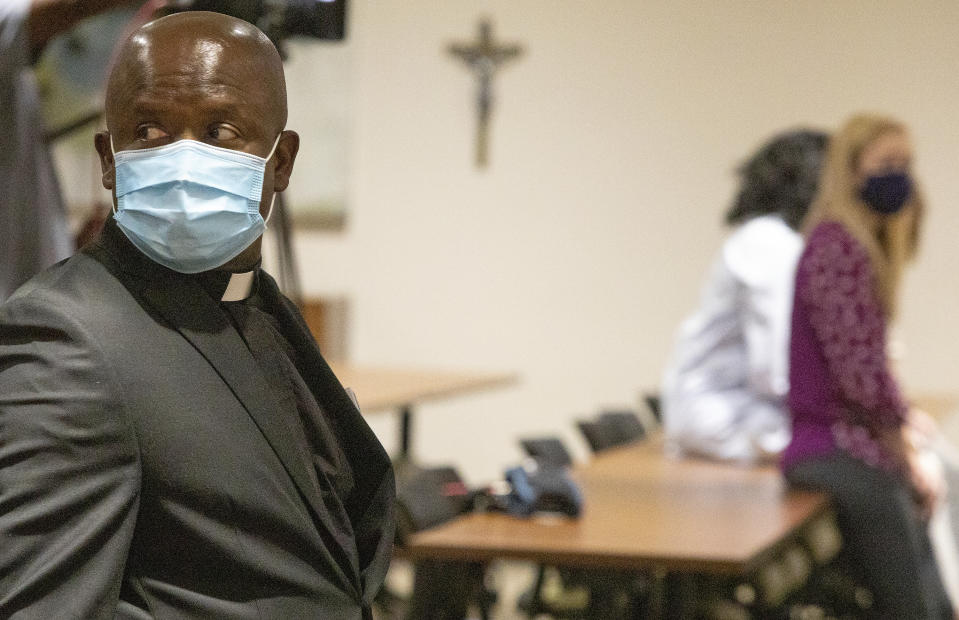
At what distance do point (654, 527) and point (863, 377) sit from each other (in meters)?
0.83

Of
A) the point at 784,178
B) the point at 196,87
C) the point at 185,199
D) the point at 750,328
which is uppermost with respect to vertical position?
the point at 196,87

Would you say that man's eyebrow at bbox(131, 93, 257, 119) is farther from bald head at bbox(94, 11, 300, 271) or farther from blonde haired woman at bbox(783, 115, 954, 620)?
blonde haired woman at bbox(783, 115, 954, 620)

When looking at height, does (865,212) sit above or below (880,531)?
above

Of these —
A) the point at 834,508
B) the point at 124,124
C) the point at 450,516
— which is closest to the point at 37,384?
the point at 124,124

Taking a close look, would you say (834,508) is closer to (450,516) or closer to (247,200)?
(450,516)

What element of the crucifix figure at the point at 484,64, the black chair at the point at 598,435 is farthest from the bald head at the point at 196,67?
the crucifix figure at the point at 484,64

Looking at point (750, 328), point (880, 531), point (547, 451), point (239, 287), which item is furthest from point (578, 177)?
point (239, 287)

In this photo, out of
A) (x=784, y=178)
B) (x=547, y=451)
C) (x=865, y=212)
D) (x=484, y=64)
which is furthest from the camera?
(x=484, y=64)

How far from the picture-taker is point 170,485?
107 cm

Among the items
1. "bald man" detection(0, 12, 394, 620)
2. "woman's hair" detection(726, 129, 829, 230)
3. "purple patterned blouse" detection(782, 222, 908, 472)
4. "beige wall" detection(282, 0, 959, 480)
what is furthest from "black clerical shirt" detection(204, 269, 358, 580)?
"beige wall" detection(282, 0, 959, 480)

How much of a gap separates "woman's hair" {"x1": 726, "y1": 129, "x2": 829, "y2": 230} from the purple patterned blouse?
0.64 meters

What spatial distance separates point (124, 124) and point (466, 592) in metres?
2.15

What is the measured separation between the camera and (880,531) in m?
3.45

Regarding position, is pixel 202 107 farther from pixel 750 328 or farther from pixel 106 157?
pixel 750 328
